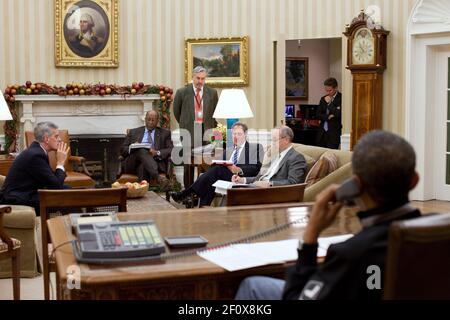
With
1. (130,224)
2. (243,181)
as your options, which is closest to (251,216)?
(130,224)

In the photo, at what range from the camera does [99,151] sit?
434 inches

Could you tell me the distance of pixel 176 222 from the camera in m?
3.30

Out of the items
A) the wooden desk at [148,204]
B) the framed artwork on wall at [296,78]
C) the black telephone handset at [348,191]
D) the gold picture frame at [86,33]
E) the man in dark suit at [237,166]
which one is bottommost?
the wooden desk at [148,204]

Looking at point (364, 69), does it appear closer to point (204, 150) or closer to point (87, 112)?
point (204, 150)

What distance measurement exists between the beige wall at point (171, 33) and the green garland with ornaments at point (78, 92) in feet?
1.01

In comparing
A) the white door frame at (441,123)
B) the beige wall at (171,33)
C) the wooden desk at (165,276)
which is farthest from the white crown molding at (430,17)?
the wooden desk at (165,276)

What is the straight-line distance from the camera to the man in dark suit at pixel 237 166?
7688mm

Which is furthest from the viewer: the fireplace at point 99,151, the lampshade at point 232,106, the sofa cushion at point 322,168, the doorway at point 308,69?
the doorway at point 308,69

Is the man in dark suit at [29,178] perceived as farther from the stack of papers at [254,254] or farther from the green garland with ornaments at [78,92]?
the green garland with ornaments at [78,92]

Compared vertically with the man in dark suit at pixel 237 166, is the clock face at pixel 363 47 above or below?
above

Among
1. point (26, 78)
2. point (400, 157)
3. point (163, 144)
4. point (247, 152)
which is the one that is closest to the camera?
point (400, 157)

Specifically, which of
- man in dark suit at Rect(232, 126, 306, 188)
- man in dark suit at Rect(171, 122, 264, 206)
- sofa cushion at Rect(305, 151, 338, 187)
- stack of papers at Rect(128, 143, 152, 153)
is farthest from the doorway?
sofa cushion at Rect(305, 151, 338, 187)

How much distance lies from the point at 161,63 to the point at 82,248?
9.20 m
